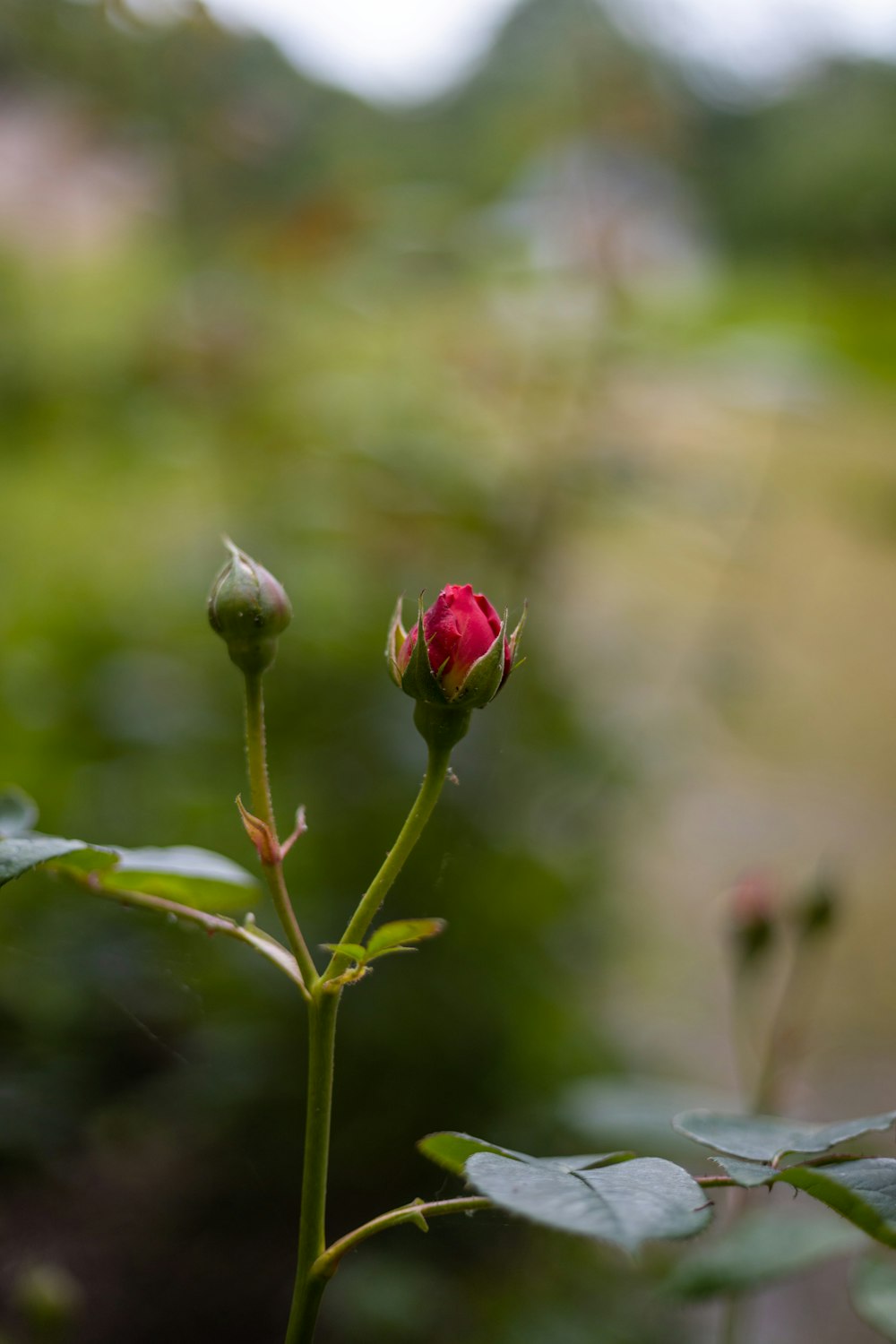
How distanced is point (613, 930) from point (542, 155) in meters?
0.85

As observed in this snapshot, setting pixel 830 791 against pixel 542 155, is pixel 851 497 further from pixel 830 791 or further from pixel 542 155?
pixel 830 791

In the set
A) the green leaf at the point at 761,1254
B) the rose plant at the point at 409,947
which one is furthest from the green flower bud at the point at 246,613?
the green leaf at the point at 761,1254

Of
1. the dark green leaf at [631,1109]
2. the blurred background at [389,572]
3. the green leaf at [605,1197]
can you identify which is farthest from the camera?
the blurred background at [389,572]

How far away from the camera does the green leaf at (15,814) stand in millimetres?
302

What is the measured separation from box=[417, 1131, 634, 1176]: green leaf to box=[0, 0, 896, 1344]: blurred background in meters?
0.37

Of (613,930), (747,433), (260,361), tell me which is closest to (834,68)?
(747,433)

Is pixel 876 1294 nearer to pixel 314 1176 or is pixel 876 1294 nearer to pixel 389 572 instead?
pixel 314 1176

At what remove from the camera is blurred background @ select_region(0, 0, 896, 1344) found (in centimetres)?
77

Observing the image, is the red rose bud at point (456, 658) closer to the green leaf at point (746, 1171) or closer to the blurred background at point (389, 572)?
the green leaf at point (746, 1171)

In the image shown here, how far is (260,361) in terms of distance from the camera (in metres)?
1.14

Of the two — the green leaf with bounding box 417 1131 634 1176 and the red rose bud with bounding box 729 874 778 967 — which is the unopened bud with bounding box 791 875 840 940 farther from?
the green leaf with bounding box 417 1131 634 1176

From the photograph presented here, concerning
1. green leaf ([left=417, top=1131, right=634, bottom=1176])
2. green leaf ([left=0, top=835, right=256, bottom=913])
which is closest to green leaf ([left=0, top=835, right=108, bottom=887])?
green leaf ([left=0, top=835, right=256, bottom=913])

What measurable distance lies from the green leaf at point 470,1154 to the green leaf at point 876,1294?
8 cm

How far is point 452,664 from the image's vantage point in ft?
0.90
